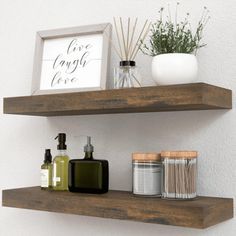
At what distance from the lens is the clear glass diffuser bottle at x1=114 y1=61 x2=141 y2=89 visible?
3.58ft

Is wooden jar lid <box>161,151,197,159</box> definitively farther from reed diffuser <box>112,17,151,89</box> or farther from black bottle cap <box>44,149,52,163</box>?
black bottle cap <box>44,149,52,163</box>

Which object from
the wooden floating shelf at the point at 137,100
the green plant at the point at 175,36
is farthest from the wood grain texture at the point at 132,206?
the green plant at the point at 175,36

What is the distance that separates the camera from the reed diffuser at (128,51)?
3.59 ft

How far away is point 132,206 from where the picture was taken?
0.98 m

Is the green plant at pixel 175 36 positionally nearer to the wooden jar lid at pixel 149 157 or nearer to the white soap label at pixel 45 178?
the wooden jar lid at pixel 149 157

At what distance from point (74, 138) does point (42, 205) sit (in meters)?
0.23

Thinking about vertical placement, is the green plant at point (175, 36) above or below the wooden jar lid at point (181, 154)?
above

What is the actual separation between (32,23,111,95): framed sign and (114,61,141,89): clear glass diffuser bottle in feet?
0.19

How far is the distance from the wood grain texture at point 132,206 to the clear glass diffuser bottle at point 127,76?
273 millimetres

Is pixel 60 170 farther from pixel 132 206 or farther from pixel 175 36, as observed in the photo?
pixel 175 36

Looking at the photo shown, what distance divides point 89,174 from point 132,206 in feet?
0.61

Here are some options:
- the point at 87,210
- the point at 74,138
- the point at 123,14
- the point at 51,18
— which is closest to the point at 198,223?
the point at 87,210

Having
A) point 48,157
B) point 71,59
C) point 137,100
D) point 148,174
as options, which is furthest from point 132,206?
point 71,59

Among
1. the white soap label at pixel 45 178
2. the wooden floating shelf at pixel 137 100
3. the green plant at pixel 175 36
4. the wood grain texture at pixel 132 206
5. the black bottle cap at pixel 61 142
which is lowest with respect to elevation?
the wood grain texture at pixel 132 206
